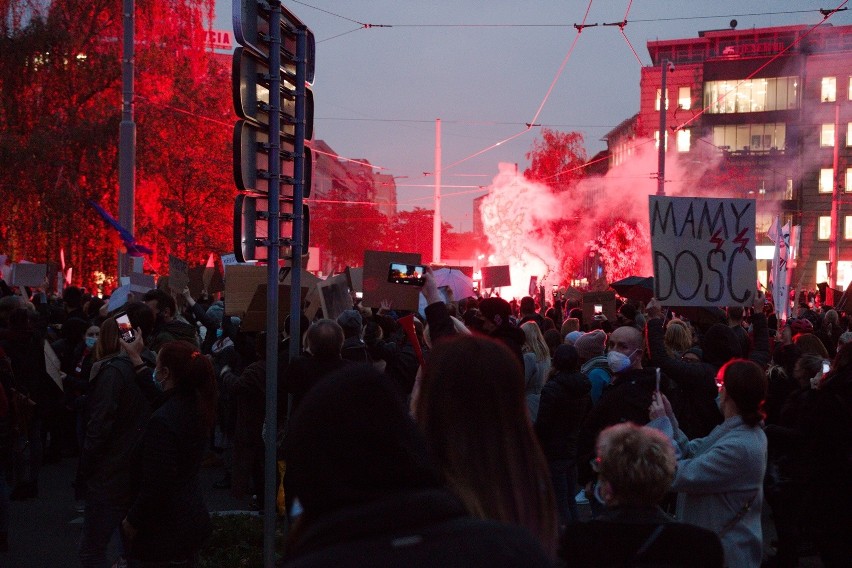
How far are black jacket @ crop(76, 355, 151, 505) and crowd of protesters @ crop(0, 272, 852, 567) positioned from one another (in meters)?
0.01

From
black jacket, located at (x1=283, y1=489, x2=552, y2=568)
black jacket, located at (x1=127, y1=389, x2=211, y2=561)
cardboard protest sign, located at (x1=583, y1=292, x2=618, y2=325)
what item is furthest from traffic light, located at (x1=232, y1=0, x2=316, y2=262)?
cardboard protest sign, located at (x1=583, y1=292, x2=618, y2=325)

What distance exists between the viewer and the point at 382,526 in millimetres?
1653

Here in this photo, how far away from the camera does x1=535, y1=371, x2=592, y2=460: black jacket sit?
8.02 metres

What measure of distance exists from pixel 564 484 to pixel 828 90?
67313mm

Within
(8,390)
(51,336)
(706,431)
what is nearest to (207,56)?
(51,336)

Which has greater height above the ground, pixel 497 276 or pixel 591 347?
pixel 497 276

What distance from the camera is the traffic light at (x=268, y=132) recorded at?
534 centimetres

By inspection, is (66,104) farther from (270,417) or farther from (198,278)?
(270,417)

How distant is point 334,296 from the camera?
8.58 meters

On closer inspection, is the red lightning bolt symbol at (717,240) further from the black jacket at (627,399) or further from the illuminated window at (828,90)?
the illuminated window at (828,90)

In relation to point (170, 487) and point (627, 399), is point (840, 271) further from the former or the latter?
point (170, 487)

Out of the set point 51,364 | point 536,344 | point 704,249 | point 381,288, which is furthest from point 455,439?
point 381,288

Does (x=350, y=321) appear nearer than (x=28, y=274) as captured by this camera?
Yes

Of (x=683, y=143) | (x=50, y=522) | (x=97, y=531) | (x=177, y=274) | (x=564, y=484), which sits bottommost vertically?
(x=50, y=522)
